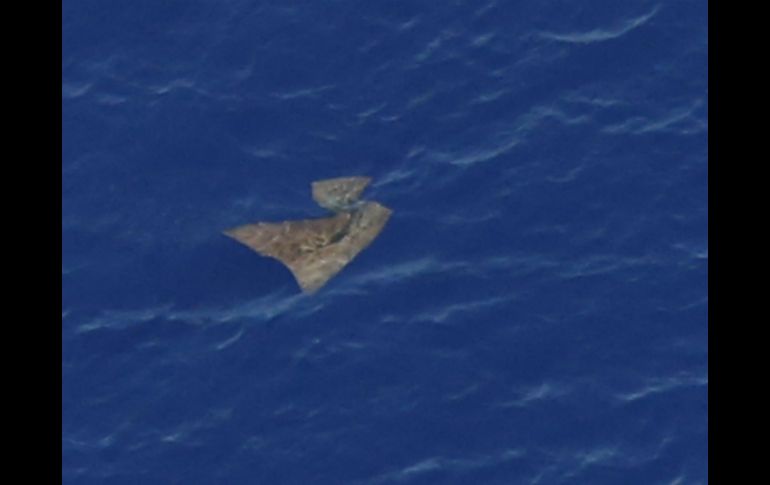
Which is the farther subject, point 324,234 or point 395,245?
point 324,234

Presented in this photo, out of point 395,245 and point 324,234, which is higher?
point 324,234

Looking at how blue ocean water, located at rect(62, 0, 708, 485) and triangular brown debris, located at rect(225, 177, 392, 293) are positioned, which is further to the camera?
triangular brown debris, located at rect(225, 177, 392, 293)

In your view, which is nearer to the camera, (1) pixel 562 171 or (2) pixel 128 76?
(1) pixel 562 171

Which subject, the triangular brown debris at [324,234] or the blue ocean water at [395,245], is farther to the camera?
the triangular brown debris at [324,234]
